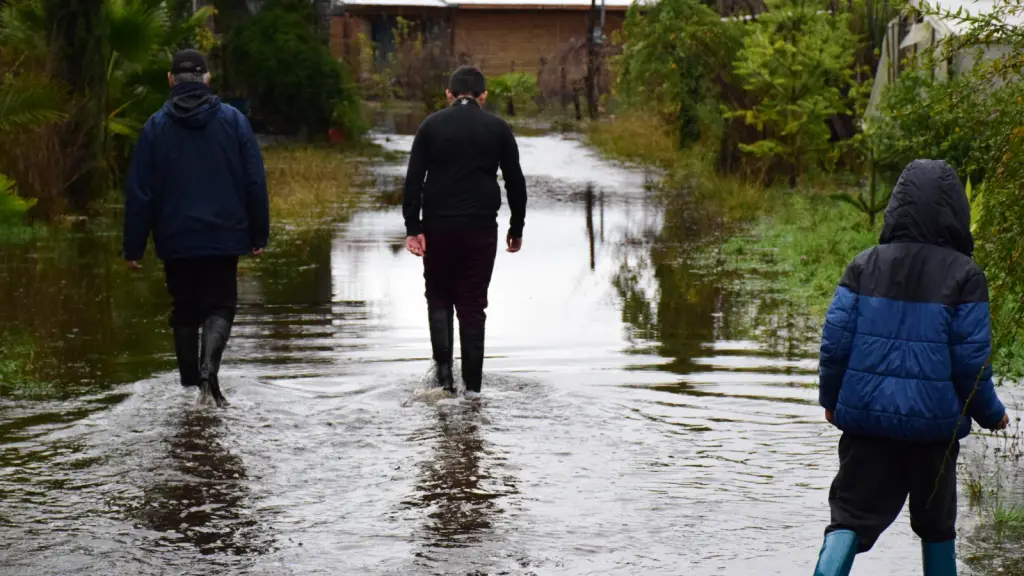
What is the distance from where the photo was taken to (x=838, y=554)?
4.90m

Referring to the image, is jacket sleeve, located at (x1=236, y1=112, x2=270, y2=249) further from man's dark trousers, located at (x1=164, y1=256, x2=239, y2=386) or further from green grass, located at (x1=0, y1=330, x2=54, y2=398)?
green grass, located at (x1=0, y1=330, x2=54, y2=398)

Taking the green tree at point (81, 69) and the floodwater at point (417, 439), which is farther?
the green tree at point (81, 69)

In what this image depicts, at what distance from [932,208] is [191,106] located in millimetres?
4351

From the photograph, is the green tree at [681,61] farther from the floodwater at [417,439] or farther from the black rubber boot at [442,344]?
the black rubber boot at [442,344]

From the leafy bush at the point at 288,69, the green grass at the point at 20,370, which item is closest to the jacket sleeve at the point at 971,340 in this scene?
the green grass at the point at 20,370

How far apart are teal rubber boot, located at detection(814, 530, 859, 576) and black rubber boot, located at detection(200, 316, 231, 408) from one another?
4000mm

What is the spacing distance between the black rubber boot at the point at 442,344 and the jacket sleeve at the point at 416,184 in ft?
1.47

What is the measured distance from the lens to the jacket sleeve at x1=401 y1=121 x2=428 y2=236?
27.7ft

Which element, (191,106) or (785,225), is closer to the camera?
(191,106)

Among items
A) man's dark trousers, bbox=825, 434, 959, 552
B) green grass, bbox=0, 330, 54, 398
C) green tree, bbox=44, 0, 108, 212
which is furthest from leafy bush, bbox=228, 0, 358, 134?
man's dark trousers, bbox=825, 434, 959, 552

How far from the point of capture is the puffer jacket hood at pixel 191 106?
8156 mm

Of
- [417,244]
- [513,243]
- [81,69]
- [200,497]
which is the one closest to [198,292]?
[417,244]

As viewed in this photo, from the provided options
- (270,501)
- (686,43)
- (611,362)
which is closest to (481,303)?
(611,362)

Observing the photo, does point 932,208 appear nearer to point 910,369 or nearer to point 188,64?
point 910,369
